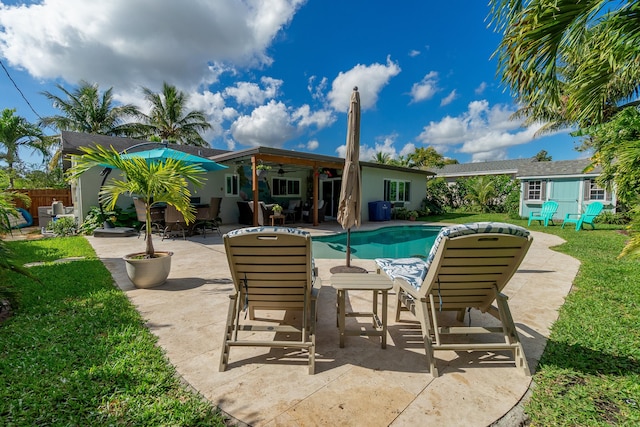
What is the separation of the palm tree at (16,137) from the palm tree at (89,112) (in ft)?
7.47

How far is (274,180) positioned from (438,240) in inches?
532

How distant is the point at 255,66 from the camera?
13875 mm

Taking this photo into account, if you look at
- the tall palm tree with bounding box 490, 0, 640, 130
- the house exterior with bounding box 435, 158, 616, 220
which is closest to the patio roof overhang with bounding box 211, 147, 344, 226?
the tall palm tree with bounding box 490, 0, 640, 130

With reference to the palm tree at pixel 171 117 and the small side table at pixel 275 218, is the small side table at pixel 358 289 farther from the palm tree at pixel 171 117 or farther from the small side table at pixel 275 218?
the palm tree at pixel 171 117

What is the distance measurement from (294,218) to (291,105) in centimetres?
861

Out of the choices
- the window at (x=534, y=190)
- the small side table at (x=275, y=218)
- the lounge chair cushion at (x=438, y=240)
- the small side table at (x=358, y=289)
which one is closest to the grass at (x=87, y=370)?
the small side table at (x=358, y=289)

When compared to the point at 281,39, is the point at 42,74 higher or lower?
lower

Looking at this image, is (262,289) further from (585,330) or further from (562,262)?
(562,262)

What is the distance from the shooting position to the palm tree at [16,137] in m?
16.3

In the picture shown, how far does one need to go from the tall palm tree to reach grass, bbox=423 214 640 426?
2.53 m

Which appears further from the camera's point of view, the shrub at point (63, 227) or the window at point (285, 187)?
the window at point (285, 187)

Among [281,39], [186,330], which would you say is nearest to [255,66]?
[281,39]

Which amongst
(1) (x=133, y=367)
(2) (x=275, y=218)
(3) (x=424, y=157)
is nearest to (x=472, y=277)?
(1) (x=133, y=367)

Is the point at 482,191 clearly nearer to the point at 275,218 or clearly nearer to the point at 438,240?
the point at 275,218
